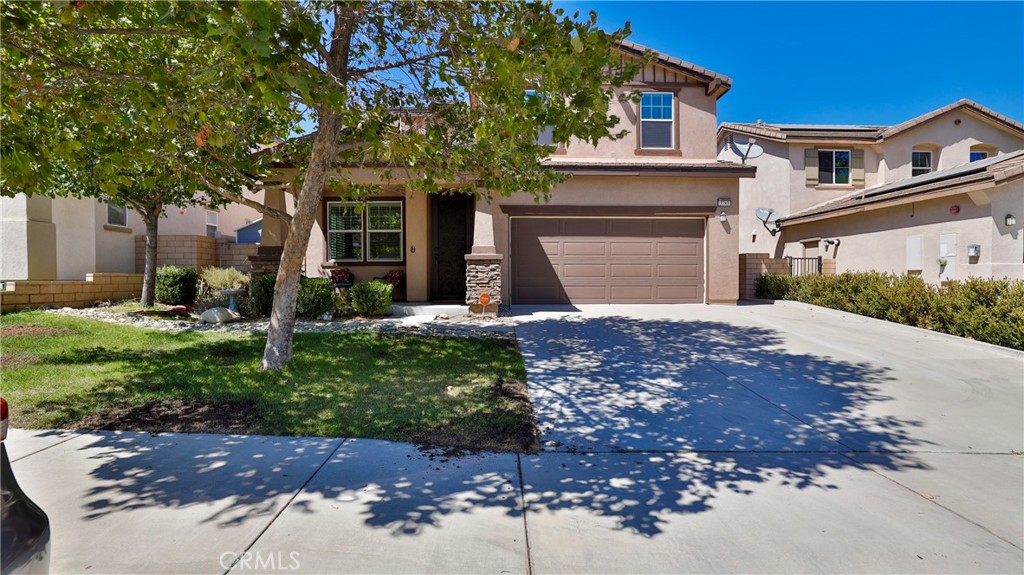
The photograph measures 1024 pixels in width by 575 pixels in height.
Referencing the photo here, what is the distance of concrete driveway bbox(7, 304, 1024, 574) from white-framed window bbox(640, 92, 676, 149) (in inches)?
362

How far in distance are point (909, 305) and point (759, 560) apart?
9909 millimetres

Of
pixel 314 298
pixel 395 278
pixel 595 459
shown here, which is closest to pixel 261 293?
pixel 314 298

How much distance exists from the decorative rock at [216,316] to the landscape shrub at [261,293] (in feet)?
1.67

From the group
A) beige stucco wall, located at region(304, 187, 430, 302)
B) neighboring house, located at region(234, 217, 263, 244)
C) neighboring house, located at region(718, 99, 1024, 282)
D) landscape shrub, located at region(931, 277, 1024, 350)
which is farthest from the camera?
neighboring house, located at region(234, 217, 263, 244)

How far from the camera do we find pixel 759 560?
275 cm

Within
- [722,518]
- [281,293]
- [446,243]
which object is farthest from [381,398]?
[446,243]

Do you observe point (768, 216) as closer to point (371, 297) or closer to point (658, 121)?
point (658, 121)

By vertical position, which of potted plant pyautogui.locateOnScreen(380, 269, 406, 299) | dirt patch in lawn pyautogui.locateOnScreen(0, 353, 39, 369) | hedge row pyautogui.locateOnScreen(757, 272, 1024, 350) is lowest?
dirt patch in lawn pyautogui.locateOnScreen(0, 353, 39, 369)

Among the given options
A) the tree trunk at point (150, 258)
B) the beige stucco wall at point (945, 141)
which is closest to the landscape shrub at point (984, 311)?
the beige stucco wall at point (945, 141)

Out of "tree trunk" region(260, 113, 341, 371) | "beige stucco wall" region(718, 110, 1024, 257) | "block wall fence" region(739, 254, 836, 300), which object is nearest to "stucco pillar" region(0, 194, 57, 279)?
"tree trunk" region(260, 113, 341, 371)

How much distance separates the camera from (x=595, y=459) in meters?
4.04

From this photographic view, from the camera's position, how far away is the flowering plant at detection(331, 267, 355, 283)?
1249 centimetres

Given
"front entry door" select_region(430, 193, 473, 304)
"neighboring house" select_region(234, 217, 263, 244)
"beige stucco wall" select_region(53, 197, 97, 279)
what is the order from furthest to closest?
"neighboring house" select_region(234, 217, 263, 244)
"front entry door" select_region(430, 193, 473, 304)
"beige stucco wall" select_region(53, 197, 97, 279)

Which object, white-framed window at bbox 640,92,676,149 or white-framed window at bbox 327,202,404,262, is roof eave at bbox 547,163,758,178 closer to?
white-framed window at bbox 640,92,676,149
